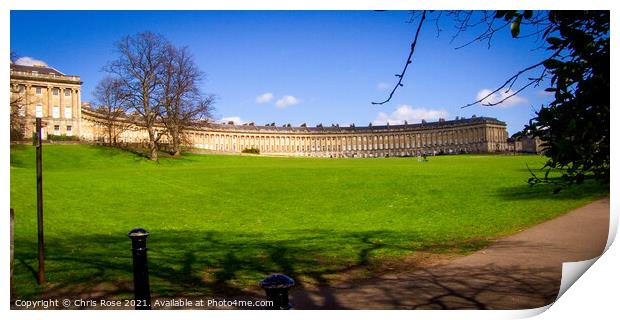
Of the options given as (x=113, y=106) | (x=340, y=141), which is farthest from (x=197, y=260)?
(x=340, y=141)

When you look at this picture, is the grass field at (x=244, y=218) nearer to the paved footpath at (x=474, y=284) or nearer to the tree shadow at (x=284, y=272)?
the tree shadow at (x=284, y=272)

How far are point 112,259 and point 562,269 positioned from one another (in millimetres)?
6615

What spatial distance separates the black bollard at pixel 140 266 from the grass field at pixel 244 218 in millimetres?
736

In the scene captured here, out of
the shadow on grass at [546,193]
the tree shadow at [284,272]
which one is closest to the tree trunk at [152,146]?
the tree shadow at [284,272]

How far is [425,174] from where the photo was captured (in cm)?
2175

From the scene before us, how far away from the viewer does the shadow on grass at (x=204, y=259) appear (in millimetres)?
5652

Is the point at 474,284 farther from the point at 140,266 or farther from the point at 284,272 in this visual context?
the point at 140,266

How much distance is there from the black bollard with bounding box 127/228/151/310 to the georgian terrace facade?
31036 millimetres

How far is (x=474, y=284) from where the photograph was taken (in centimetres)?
531

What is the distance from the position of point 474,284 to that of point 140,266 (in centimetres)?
374

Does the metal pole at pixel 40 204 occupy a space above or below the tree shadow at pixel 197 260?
above

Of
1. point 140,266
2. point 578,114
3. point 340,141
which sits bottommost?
point 140,266
